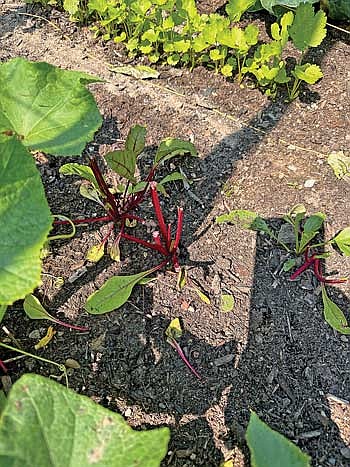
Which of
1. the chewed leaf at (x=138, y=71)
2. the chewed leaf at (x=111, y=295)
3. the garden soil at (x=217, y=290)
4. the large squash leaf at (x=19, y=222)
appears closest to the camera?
the large squash leaf at (x=19, y=222)

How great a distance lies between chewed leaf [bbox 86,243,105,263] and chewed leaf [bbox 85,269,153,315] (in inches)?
4.6

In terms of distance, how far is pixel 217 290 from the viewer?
199 cm

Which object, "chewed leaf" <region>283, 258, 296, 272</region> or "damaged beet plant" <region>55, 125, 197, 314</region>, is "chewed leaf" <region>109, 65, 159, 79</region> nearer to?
"damaged beet plant" <region>55, 125, 197, 314</region>

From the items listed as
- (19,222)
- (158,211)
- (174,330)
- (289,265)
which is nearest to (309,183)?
(289,265)

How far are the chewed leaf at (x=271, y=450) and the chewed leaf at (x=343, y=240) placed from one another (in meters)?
1.01

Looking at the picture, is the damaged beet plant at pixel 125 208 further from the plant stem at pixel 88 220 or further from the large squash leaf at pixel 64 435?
the large squash leaf at pixel 64 435

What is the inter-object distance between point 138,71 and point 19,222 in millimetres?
1473

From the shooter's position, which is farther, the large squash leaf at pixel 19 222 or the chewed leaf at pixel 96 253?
the chewed leaf at pixel 96 253

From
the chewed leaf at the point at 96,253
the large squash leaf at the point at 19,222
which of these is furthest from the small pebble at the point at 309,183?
the large squash leaf at the point at 19,222

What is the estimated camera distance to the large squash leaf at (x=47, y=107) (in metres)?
1.64

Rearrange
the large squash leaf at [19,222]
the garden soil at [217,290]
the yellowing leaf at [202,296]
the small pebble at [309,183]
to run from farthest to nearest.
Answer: the small pebble at [309,183], the yellowing leaf at [202,296], the garden soil at [217,290], the large squash leaf at [19,222]

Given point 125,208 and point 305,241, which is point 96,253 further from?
point 305,241

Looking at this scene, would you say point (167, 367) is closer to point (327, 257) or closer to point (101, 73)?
point (327, 257)

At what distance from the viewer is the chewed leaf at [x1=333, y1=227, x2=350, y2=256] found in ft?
6.59
